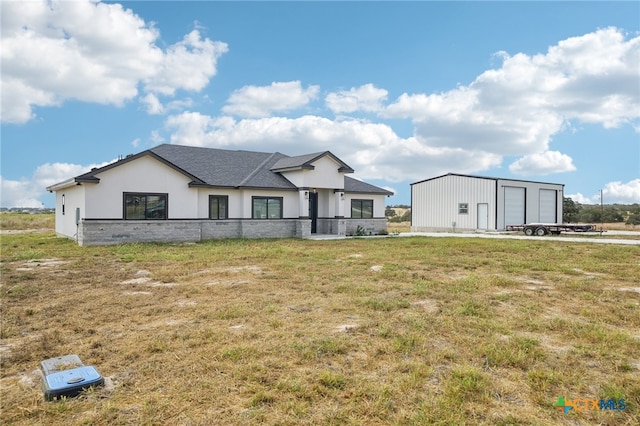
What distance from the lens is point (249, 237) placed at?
75.7 feet

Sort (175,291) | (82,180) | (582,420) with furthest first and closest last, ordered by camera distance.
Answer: (82,180) → (175,291) → (582,420)

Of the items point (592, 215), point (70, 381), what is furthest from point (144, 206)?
point (592, 215)

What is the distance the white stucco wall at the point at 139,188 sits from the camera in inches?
737

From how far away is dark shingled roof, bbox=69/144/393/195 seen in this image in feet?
75.6

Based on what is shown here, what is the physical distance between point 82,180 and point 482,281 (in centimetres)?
1686

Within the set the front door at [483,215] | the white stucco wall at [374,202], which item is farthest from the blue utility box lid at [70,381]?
the front door at [483,215]

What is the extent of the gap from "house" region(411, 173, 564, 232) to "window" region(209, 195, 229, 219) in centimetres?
1774

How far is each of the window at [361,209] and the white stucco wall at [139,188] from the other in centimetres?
1058

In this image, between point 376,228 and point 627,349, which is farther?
→ point 376,228

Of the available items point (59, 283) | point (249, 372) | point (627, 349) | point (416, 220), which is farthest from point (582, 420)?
point (416, 220)

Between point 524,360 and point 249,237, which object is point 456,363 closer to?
point 524,360

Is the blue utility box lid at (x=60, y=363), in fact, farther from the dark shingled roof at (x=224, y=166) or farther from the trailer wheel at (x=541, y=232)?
the trailer wheel at (x=541, y=232)

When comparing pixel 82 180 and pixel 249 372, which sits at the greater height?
pixel 82 180

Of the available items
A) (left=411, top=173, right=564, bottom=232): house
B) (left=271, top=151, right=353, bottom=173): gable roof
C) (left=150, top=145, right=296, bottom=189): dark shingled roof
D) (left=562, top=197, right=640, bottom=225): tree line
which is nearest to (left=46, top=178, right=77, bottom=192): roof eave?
(left=150, top=145, right=296, bottom=189): dark shingled roof
